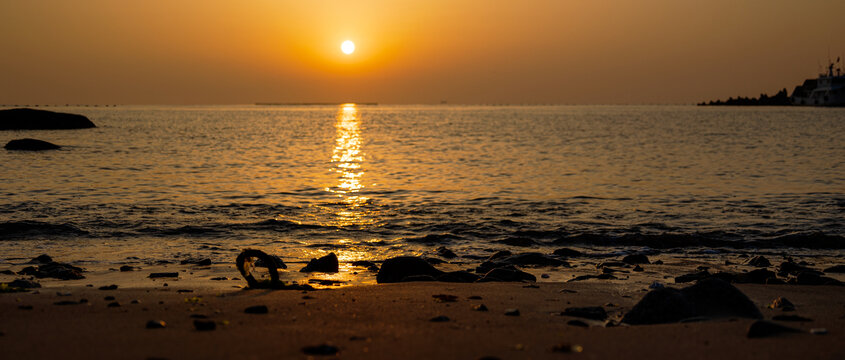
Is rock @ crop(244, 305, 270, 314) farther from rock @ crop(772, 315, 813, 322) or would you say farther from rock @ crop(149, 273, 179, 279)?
rock @ crop(772, 315, 813, 322)

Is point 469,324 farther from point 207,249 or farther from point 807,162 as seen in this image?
point 807,162

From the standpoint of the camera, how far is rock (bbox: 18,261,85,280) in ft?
36.0

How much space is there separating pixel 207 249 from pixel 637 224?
35.8 feet

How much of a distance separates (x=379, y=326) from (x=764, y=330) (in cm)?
356

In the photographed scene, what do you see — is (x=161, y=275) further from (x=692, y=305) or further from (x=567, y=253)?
(x=692, y=305)

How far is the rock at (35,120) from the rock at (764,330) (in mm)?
88837

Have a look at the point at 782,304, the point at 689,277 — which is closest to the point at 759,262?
the point at 689,277

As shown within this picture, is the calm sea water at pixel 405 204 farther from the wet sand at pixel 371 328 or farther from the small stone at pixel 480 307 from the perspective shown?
the small stone at pixel 480 307

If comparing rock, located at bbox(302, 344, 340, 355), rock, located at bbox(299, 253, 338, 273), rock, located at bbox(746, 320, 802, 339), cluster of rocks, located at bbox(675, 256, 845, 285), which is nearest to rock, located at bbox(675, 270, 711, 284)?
cluster of rocks, located at bbox(675, 256, 845, 285)

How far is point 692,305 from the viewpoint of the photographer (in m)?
7.62

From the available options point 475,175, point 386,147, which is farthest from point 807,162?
point 386,147

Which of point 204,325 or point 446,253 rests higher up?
point 204,325

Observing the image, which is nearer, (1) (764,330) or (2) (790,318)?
(1) (764,330)

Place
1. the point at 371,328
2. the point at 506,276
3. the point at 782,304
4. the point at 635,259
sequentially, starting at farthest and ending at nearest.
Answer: the point at 635,259, the point at 506,276, the point at 782,304, the point at 371,328
